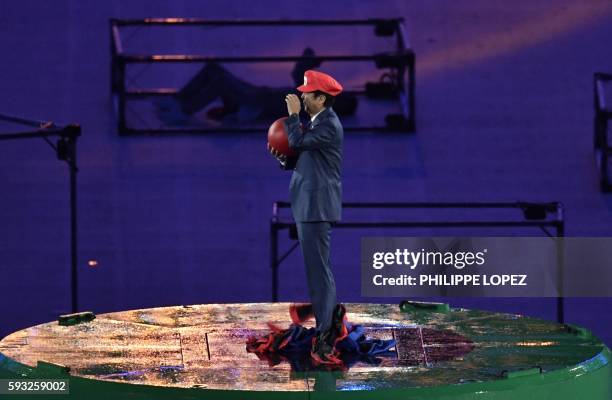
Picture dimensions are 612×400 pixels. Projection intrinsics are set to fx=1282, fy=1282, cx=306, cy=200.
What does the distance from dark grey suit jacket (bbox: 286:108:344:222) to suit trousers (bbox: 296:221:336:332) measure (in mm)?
50

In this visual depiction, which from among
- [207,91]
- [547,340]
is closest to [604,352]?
[547,340]

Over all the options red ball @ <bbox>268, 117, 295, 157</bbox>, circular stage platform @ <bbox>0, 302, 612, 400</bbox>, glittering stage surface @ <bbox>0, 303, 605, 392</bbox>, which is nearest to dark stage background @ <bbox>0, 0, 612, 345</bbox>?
glittering stage surface @ <bbox>0, 303, 605, 392</bbox>

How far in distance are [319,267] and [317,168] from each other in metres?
0.42

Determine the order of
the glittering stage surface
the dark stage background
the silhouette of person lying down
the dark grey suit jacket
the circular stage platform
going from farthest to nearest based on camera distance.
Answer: the silhouette of person lying down
the dark stage background
the dark grey suit jacket
the glittering stage surface
the circular stage platform

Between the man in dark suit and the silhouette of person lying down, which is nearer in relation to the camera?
the man in dark suit

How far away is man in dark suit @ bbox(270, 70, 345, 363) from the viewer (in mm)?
5395

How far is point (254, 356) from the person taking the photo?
5594 mm

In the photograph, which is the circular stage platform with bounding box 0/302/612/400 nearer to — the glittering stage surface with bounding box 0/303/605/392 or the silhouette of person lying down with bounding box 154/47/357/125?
the glittering stage surface with bounding box 0/303/605/392

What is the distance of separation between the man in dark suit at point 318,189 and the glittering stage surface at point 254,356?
25 centimetres

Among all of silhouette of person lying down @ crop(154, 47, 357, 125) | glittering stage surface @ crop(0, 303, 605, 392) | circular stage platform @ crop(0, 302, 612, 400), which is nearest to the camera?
circular stage platform @ crop(0, 302, 612, 400)

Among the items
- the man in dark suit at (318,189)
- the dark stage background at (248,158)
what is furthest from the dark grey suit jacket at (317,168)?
the dark stage background at (248,158)

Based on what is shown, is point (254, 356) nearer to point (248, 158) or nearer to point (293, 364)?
point (293, 364)

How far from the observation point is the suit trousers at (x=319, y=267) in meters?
5.42

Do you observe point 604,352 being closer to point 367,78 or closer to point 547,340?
point 547,340
